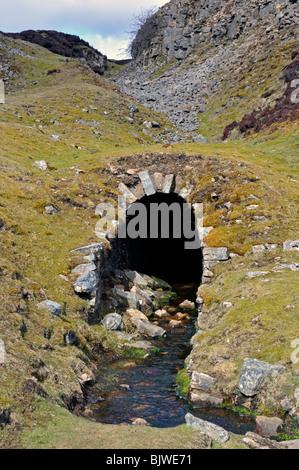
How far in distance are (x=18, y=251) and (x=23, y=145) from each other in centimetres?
2136

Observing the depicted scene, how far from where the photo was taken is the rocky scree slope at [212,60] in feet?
243

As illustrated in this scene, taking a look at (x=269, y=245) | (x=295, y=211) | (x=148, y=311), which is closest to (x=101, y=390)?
(x=148, y=311)

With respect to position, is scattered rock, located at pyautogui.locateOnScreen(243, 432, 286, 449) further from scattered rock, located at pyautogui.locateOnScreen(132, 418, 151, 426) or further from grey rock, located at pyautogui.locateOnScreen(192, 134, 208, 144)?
grey rock, located at pyautogui.locateOnScreen(192, 134, 208, 144)

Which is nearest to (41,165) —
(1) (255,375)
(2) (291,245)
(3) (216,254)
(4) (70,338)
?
(3) (216,254)

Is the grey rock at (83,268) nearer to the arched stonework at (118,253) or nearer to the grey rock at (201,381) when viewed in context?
the arched stonework at (118,253)

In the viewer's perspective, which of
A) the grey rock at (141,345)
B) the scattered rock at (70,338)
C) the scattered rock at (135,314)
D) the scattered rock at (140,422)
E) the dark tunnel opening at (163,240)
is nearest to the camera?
the scattered rock at (140,422)

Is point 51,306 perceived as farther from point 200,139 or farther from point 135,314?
point 200,139

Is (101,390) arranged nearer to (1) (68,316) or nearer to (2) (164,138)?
(1) (68,316)

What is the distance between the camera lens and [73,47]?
149 meters

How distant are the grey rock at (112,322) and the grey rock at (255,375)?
10259 millimetres

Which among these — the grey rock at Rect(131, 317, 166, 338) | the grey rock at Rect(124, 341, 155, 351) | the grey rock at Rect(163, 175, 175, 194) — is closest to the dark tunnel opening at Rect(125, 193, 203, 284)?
the grey rock at Rect(163, 175, 175, 194)

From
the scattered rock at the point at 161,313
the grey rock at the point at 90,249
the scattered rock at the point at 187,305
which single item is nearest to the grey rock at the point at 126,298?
the scattered rock at the point at 161,313

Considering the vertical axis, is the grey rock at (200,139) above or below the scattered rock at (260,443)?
above

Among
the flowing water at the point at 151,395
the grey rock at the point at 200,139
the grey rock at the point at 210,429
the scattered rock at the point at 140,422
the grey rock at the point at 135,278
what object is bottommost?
the flowing water at the point at 151,395
